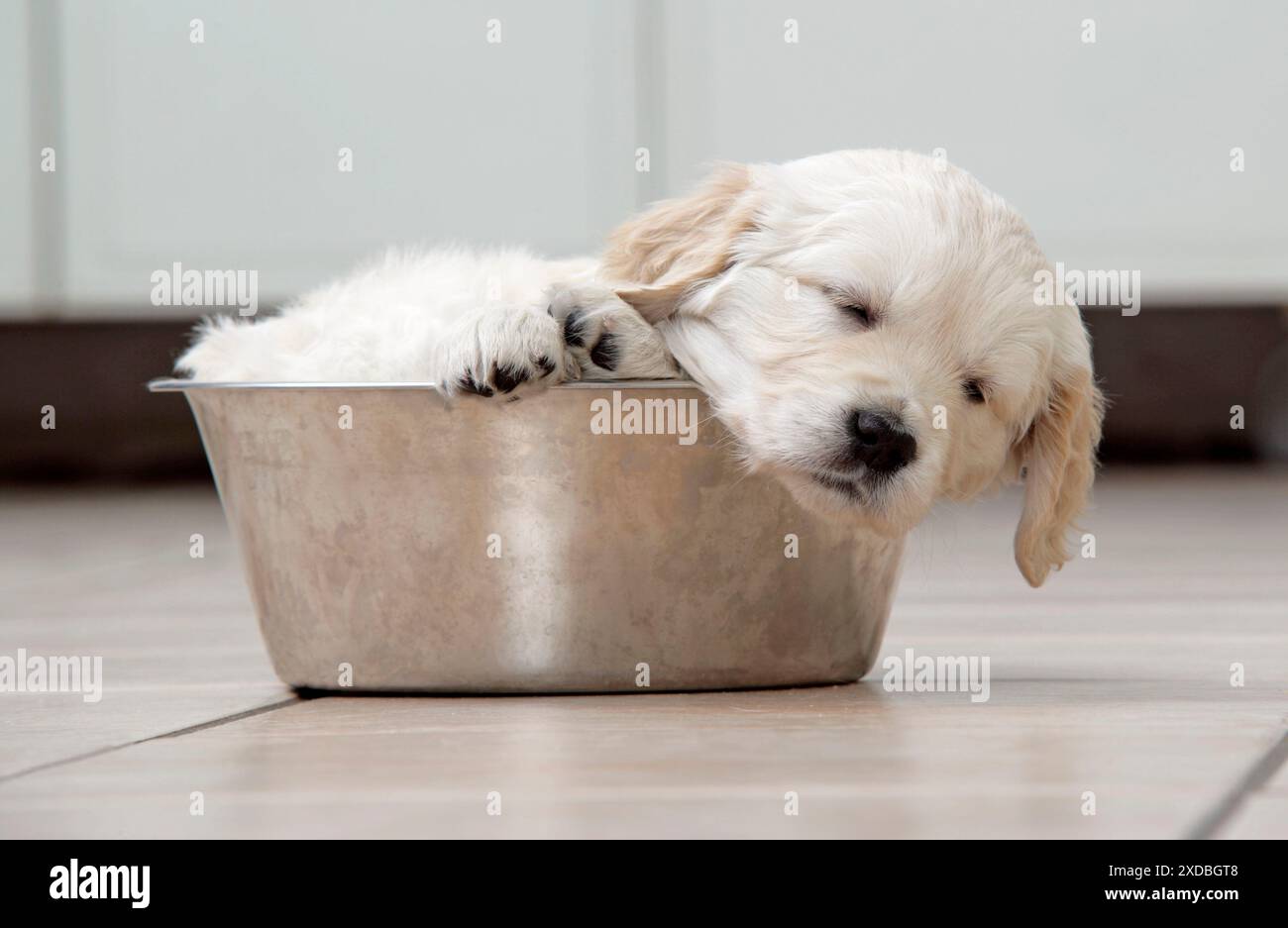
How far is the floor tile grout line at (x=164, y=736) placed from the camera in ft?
4.74

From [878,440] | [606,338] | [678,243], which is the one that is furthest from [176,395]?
[878,440]

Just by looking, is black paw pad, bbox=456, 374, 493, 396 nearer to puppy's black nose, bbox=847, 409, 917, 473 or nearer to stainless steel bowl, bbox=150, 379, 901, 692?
stainless steel bowl, bbox=150, 379, 901, 692

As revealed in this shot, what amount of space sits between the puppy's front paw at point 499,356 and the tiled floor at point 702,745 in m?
0.36

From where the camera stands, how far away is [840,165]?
2.01m

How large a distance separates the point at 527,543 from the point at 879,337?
1.56 ft

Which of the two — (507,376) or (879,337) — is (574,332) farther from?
(879,337)

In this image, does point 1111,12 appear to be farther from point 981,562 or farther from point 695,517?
point 695,517

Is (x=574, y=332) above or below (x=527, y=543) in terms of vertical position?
above

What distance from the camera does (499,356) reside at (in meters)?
1.72

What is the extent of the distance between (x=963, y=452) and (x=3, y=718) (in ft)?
3.81

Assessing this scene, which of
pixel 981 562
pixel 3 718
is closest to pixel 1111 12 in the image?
pixel 981 562

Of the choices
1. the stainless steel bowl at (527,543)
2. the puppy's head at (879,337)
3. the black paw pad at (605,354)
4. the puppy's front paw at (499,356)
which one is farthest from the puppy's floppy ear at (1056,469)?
the puppy's front paw at (499,356)

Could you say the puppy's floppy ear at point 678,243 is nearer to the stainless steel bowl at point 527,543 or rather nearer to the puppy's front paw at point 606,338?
the puppy's front paw at point 606,338

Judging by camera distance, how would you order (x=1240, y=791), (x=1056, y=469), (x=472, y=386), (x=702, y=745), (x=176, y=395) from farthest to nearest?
1. (x=176, y=395)
2. (x=1056, y=469)
3. (x=472, y=386)
4. (x=702, y=745)
5. (x=1240, y=791)
